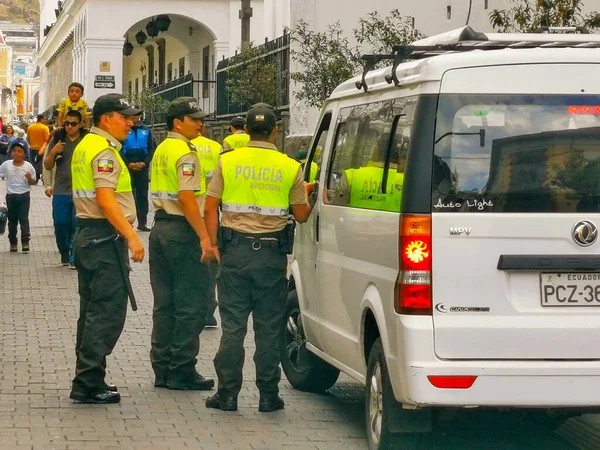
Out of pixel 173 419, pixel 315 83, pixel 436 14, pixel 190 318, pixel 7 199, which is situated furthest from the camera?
pixel 436 14

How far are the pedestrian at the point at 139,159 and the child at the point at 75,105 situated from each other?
8.32 ft

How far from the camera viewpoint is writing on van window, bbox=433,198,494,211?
21.4 ft

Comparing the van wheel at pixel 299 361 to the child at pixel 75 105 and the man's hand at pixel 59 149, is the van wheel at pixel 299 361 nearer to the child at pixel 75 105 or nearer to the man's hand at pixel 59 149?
the child at pixel 75 105

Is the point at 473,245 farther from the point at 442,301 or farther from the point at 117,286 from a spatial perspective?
the point at 117,286

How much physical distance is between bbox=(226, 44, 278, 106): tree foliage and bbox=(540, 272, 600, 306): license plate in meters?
Answer: 21.0

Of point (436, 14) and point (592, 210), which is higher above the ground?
point (436, 14)

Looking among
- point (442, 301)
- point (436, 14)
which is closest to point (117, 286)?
point (442, 301)

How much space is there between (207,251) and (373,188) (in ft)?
6.63

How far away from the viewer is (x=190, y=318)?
945 centimetres

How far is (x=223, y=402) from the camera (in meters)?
8.66

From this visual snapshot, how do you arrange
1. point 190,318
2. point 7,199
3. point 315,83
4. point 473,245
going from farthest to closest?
1. point 315,83
2. point 7,199
3. point 190,318
4. point 473,245

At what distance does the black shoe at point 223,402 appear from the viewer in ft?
28.3

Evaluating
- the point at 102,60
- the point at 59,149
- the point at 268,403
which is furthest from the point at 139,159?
the point at 102,60

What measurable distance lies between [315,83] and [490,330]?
14.6 metres
